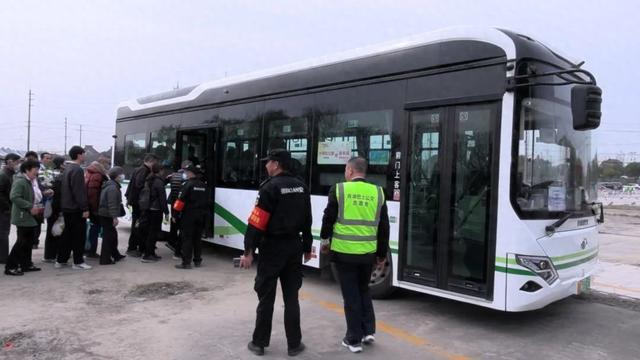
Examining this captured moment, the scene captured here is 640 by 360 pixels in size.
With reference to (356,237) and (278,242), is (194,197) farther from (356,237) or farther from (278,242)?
(356,237)

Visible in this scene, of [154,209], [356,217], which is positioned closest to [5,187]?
[154,209]

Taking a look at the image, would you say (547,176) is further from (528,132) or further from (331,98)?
(331,98)

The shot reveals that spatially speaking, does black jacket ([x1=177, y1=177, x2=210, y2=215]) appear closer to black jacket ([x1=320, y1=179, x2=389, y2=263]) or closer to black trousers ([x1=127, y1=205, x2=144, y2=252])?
black trousers ([x1=127, y1=205, x2=144, y2=252])

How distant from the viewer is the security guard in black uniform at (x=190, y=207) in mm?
8281

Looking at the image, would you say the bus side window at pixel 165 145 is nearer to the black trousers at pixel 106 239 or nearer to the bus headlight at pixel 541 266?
the black trousers at pixel 106 239

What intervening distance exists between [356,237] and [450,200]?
138cm

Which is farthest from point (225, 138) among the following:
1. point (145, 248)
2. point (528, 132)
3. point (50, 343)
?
point (528, 132)

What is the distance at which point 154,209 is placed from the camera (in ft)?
29.0

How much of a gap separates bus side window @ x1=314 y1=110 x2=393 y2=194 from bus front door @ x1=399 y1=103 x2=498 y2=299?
40cm

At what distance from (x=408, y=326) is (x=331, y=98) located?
3.08m

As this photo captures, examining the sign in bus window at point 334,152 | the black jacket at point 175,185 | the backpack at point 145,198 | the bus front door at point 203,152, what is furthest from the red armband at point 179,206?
the sign in bus window at point 334,152

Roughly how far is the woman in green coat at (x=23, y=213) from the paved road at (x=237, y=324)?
387 mm

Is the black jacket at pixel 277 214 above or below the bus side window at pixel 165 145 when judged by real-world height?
below

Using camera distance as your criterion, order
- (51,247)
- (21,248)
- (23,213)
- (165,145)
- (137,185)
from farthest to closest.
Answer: (165,145), (137,185), (51,247), (21,248), (23,213)
